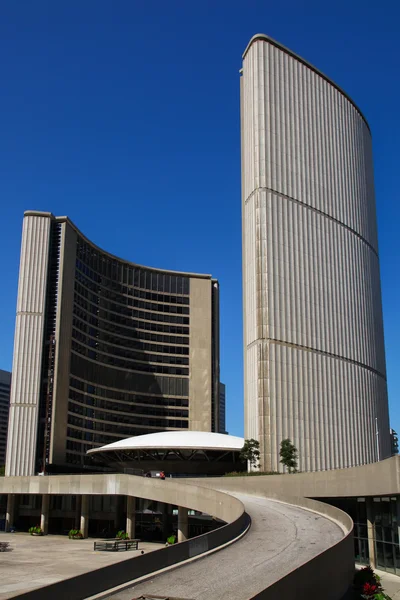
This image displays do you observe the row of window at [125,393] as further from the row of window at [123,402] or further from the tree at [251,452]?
the tree at [251,452]

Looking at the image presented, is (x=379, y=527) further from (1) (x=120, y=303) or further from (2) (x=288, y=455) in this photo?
(1) (x=120, y=303)

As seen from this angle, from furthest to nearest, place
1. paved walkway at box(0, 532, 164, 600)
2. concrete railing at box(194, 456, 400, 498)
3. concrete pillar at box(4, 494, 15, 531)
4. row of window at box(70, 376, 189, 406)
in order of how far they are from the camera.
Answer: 1. row of window at box(70, 376, 189, 406)
2. concrete pillar at box(4, 494, 15, 531)
3. paved walkway at box(0, 532, 164, 600)
4. concrete railing at box(194, 456, 400, 498)

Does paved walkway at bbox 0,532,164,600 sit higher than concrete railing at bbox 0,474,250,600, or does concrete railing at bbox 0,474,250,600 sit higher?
concrete railing at bbox 0,474,250,600

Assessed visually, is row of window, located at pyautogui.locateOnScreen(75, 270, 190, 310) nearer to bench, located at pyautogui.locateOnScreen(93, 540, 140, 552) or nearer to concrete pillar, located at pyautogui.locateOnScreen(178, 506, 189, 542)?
bench, located at pyautogui.locateOnScreen(93, 540, 140, 552)

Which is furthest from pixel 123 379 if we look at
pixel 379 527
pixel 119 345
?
pixel 379 527

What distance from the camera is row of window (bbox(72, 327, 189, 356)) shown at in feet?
400

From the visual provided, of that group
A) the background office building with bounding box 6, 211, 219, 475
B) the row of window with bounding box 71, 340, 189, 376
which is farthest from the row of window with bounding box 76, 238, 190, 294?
the row of window with bounding box 71, 340, 189, 376

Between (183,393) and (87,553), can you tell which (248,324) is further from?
(183,393)

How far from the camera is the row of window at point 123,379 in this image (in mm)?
118438

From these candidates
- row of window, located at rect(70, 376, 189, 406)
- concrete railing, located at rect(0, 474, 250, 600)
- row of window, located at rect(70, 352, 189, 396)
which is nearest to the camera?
concrete railing, located at rect(0, 474, 250, 600)

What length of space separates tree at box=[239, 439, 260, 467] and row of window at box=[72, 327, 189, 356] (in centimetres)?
4931

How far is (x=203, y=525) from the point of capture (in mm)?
70500

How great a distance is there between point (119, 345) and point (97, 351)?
A: 28.6 feet

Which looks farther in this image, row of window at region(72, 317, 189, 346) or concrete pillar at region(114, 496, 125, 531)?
row of window at region(72, 317, 189, 346)
